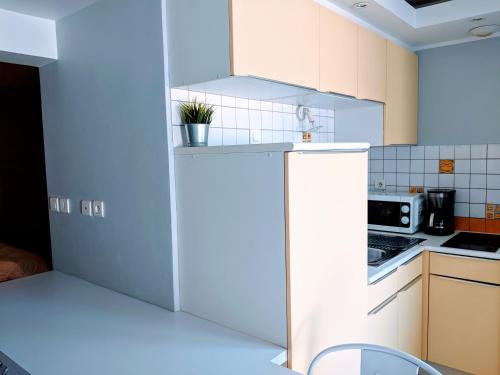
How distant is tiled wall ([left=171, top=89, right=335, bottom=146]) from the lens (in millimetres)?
1662

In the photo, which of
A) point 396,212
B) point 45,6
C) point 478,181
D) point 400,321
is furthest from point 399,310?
point 45,6

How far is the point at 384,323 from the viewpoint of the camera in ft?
6.74

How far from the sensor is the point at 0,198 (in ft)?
15.1

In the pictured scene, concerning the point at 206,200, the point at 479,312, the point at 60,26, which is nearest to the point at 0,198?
the point at 60,26

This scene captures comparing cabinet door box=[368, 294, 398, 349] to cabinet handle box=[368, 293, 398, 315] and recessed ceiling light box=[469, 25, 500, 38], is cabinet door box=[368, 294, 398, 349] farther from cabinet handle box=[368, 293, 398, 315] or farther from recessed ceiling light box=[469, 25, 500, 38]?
recessed ceiling light box=[469, 25, 500, 38]

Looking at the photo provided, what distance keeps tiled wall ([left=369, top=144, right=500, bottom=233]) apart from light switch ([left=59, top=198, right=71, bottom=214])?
228 cm

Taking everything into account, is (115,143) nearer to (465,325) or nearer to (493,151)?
(465,325)

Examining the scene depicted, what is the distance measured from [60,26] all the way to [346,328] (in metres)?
2.03

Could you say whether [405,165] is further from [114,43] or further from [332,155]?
[114,43]

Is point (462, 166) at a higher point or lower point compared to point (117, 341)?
higher

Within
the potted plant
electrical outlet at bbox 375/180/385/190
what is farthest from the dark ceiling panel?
the potted plant

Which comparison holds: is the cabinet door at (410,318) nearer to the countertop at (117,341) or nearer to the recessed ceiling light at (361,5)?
the countertop at (117,341)

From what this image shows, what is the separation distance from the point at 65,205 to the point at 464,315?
2.41 meters

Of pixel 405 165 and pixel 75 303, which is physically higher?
pixel 405 165
